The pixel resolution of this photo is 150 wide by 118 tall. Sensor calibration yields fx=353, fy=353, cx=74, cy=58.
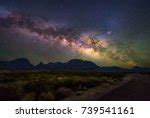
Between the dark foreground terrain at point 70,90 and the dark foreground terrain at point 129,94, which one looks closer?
the dark foreground terrain at point 129,94

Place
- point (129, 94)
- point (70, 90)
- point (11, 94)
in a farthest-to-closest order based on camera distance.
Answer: point (70, 90), point (11, 94), point (129, 94)

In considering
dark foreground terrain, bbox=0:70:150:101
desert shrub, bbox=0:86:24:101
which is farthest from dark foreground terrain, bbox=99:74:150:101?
desert shrub, bbox=0:86:24:101

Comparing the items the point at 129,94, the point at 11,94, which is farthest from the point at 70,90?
the point at 129,94

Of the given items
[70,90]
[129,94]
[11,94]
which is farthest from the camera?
[70,90]

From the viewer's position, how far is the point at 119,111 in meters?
16.4

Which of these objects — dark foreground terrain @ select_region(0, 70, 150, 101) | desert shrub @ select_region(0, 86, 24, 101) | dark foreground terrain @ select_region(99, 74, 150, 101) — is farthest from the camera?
desert shrub @ select_region(0, 86, 24, 101)

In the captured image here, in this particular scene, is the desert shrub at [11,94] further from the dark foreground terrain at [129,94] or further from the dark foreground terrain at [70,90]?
the dark foreground terrain at [129,94]

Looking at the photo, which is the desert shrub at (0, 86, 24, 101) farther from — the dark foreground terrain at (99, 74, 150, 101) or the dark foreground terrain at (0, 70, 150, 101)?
the dark foreground terrain at (99, 74, 150, 101)

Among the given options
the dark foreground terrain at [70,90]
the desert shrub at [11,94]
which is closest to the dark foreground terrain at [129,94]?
the dark foreground terrain at [70,90]

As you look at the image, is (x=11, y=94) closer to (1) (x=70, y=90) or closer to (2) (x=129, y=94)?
(1) (x=70, y=90)

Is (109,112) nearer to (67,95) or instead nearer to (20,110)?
(20,110)

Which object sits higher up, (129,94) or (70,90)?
(70,90)

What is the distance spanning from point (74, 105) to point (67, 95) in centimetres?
948

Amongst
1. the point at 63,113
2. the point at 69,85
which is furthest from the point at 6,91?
the point at 63,113
